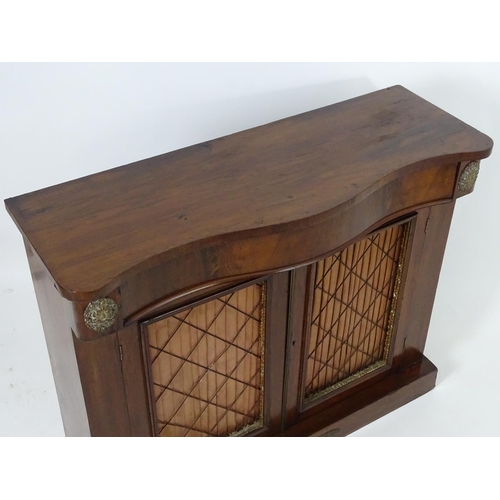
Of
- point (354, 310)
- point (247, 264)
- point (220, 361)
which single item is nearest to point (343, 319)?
point (354, 310)

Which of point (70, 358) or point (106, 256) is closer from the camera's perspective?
point (106, 256)

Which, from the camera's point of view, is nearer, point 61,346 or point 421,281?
point 61,346

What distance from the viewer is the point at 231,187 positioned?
5.08 feet

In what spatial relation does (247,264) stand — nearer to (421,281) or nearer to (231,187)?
(231,187)

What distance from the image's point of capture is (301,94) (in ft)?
6.53

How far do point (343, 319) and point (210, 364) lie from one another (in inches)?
15.5

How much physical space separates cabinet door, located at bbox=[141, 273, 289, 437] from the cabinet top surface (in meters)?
0.19

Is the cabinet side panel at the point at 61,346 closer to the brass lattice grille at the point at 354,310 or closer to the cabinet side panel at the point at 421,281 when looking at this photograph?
the brass lattice grille at the point at 354,310

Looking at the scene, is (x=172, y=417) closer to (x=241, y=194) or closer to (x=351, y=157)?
(x=241, y=194)

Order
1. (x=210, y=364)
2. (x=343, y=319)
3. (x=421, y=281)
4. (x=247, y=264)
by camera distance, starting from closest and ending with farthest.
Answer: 1. (x=247, y=264)
2. (x=210, y=364)
3. (x=343, y=319)
4. (x=421, y=281)

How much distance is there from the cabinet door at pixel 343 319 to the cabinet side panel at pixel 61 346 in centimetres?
51

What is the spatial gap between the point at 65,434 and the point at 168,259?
792mm

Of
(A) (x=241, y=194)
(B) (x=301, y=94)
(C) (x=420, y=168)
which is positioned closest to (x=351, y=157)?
(C) (x=420, y=168)

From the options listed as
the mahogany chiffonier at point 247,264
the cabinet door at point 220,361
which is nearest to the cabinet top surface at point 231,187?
the mahogany chiffonier at point 247,264
